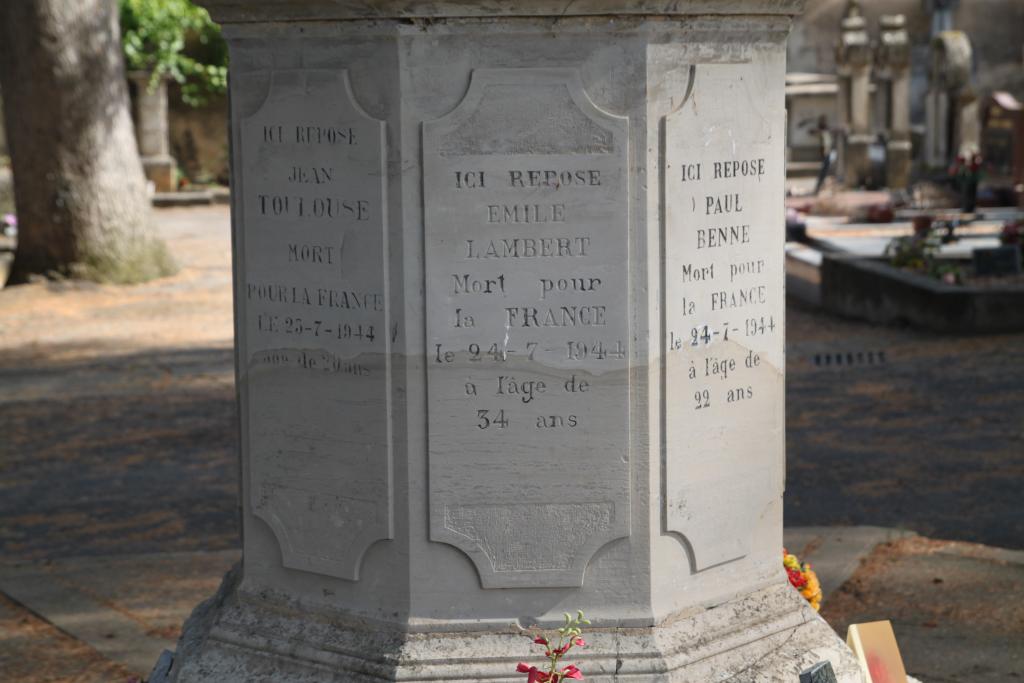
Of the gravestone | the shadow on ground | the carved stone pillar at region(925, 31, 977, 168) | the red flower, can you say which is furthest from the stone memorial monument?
the carved stone pillar at region(925, 31, 977, 168)

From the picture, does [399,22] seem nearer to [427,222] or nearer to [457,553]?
[427,222]

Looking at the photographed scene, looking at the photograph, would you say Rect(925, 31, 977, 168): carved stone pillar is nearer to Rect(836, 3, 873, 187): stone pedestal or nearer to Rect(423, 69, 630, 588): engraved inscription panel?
Rect(836, 3, 873, 187): stone pedestal

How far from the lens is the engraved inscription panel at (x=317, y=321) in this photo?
3.79 metres

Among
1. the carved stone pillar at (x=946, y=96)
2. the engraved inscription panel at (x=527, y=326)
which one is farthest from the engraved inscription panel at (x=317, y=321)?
the carved stone pillar at (x=946, y=96)

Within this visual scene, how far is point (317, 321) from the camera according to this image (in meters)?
3.93

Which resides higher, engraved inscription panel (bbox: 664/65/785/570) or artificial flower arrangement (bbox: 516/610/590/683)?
engraved inscription panel (bbox: 664/65/785/570)

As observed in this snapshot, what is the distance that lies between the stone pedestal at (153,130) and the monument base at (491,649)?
23.4 metres

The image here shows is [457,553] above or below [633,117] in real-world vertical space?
below

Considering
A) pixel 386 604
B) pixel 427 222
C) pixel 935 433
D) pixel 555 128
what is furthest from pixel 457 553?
pixel 935 433

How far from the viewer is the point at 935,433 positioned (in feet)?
28.8

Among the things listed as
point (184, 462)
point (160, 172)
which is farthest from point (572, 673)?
point (160, 172)

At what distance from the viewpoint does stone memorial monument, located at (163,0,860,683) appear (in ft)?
12.1

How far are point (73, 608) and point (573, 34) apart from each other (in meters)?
3.12

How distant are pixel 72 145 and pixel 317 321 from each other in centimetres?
1229
